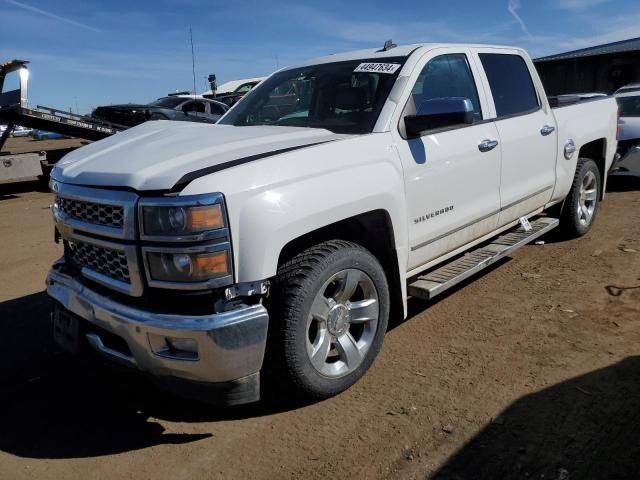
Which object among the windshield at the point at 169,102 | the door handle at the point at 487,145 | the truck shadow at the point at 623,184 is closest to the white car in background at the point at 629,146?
the truck shadow at the point at 623,184

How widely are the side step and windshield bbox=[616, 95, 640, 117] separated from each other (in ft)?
17.8

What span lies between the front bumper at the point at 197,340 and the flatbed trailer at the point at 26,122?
356 inches

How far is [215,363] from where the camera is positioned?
98.0 inches

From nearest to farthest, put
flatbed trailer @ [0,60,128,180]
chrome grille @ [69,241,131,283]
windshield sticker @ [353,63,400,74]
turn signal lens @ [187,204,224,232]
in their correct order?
1. turn signal lens @ [187,204,224,232]
2. chrome grille @ [69,241,131,283]
3. windshield sticker @ [353,63,400,74]
4. flatbed trailer @ [0,60,128,180]

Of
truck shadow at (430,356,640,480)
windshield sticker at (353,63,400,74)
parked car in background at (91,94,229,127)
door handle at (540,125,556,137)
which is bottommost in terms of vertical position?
truck shadow at (430,356,640,480)

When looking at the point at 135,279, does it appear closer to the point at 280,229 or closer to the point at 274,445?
the point at 280,229

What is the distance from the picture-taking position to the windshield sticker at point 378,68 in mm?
3670

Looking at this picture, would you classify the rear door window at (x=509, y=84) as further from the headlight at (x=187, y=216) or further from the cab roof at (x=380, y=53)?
the headlight at (x=187, y=216)

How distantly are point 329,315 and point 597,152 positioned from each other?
447 centimetres

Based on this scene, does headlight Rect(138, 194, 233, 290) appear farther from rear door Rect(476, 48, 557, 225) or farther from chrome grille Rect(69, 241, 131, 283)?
rear door Rect(476, 48, 557, 225)

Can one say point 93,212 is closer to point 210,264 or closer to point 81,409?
point 210,264

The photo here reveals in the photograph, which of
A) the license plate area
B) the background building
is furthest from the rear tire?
the background building

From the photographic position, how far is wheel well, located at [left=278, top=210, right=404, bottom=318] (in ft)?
9.68

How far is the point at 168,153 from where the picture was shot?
2832mm
